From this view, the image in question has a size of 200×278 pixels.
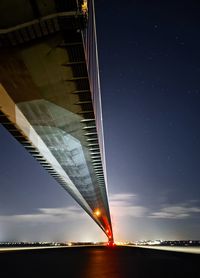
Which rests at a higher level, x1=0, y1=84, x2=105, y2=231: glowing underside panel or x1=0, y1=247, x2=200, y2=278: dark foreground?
x1=0, y1=84, x2=105, y2=231: glowing underside panel

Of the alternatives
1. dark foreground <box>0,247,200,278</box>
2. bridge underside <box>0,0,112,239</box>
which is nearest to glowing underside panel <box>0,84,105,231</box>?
bridge underside <box>0,0,112,239</box>

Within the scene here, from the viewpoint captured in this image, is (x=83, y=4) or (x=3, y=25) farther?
(x=3, y=25)

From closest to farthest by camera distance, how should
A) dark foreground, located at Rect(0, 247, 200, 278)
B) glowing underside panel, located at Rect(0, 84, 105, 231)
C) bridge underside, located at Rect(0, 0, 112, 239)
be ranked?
bridge underside, located at Rect(0, 0, 112, 239)
dark foreground, located at Rect(0, 247, 200, 278)
glowing underside panel, located at Rect(0, 84, 105, 231)

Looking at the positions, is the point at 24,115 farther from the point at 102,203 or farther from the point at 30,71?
the point at 102,203

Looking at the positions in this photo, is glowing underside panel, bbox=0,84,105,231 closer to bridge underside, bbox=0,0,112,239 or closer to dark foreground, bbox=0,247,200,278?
bridge underside, bbox=0,0,112,239

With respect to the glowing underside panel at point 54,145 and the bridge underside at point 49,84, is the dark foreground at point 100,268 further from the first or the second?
the glowing underside panel at point 54,145

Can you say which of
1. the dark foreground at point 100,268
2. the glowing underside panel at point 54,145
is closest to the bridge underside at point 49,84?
the glowing underside panel at point 54,145

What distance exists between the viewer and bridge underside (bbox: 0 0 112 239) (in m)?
12.5

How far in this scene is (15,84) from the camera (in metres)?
19.3

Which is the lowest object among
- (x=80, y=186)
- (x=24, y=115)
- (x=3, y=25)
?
(x=3, y=25)

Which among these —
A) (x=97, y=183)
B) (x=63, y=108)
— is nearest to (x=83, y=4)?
(x=63, y=108)

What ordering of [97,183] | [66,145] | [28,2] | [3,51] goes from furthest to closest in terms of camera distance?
[97,183]
[66,145]
[3,51]
[28,2]

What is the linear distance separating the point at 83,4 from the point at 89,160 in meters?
24.3

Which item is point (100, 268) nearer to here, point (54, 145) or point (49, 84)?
point (49, 84)
